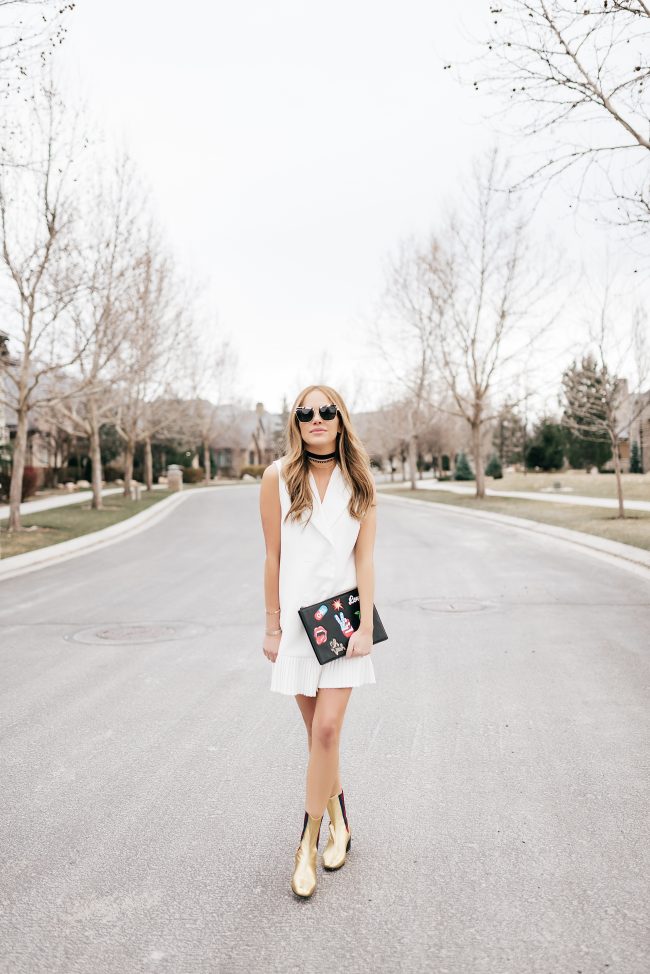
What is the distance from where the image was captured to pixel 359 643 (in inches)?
136

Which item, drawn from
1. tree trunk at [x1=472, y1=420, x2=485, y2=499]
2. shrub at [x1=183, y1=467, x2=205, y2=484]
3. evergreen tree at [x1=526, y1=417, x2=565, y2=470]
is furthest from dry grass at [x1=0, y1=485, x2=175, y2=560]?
evergreen tree at [x1=526, y1=417, x2=565, y2=470]

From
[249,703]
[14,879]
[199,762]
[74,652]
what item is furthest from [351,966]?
[74,652]

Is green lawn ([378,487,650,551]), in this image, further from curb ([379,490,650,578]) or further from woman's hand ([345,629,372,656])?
woman's hand ([345,629,372,656])

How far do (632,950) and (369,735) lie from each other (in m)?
2.53

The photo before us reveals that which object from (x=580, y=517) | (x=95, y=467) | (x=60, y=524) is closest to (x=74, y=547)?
(x=60, y=524)

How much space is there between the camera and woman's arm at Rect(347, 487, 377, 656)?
11.3ft

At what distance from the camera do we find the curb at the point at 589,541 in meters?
13.8

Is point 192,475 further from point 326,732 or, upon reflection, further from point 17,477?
point 326,732

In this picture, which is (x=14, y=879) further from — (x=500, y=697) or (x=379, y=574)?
(x=379, y=574)

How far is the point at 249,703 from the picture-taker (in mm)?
6035

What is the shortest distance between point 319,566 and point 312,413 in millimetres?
Result: 625

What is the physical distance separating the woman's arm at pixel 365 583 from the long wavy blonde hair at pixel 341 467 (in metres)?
0.06

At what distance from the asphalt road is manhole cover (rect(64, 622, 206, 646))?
5cm

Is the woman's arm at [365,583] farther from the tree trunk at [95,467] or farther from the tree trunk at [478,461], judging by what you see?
the tree trunk at [478,461]
